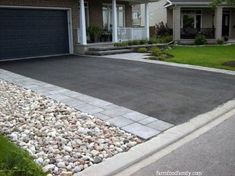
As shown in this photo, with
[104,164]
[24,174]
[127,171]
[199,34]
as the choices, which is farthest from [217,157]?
[199,34]

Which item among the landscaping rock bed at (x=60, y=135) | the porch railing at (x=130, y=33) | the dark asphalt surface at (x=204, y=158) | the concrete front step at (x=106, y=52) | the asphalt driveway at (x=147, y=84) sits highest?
the porch railing at (x=130, y=33)

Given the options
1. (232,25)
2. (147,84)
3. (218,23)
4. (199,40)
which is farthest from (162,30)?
(147,84)

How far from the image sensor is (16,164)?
402 centimetres

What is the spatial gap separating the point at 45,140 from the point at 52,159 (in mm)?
711

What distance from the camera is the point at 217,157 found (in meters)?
4.63

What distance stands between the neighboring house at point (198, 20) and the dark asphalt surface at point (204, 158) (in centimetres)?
2178

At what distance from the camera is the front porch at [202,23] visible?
2630 centimetres

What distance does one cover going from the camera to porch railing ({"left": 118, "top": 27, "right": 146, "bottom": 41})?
20.3m

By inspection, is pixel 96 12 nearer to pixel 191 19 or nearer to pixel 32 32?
pixel 32 32

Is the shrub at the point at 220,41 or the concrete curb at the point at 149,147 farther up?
the shrub at the point at 220,41

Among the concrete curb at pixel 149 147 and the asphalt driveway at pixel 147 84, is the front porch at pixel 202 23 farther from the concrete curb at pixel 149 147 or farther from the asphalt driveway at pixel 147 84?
the concrete curb at pixel 149 147

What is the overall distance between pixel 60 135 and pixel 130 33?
52.8 feet

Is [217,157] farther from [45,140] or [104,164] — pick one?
[45,140]

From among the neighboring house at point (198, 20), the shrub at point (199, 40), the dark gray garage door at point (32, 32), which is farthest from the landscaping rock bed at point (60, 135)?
the neighboring house at point (198, 20)
